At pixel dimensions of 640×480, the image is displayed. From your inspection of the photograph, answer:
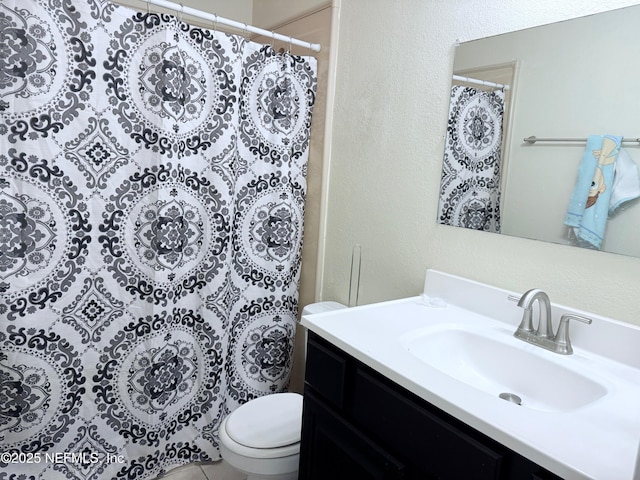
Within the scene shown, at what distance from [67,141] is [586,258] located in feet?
5.55

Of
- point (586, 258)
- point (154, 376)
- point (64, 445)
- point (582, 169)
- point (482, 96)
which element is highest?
point (482, 96)

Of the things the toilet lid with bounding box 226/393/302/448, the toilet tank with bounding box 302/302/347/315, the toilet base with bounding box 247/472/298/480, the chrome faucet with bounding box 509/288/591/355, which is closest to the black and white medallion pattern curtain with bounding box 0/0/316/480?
the toilet tank with bounding box 302/302/347/315

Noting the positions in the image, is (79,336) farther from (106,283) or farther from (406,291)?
(406,291)

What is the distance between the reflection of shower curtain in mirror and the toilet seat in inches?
36.4

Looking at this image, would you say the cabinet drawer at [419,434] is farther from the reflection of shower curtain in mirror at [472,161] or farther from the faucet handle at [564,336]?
the reflection of shower curtain in mirror at [472,161]

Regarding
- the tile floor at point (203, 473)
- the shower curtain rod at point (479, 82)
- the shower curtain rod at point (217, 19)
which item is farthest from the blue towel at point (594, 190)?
the tile floor at point (203, 473)

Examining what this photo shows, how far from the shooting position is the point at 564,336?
1.07 metres

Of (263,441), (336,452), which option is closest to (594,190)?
(336,452)

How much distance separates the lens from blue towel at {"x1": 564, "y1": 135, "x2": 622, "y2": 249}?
1.05 metres

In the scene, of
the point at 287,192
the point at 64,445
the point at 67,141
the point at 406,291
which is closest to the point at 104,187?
the point at 67,141

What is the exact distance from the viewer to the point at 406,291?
1601 mm

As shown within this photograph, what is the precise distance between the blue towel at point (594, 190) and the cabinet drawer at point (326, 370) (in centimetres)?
74

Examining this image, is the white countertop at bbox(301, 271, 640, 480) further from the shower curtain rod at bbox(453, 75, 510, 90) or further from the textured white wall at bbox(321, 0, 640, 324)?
the shower curtain rod at bbox(453, 75, 510, 90)

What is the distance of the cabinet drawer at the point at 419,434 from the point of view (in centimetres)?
77
